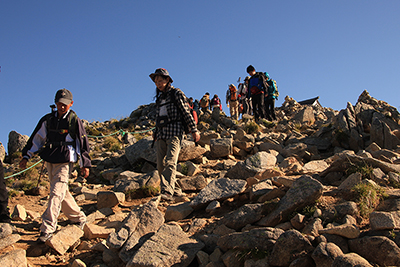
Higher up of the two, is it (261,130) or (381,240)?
(261,130)

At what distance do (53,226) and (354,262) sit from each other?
3.85m

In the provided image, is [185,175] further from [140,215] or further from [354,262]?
[354,262]

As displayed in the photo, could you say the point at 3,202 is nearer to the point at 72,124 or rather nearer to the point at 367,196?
the point at 72,124

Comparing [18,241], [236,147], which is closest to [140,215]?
[18,241]

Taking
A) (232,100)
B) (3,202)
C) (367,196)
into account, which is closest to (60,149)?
(3,202)

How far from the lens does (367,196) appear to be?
4105 mm

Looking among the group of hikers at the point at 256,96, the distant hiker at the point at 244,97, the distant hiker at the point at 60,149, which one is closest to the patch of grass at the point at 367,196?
the distant hiker at the point at 60,149

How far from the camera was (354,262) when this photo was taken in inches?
107

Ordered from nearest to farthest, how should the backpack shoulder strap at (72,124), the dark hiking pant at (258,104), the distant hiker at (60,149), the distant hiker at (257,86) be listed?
1. the distant hiker at (60,149)
2. the backpack shoulder strap at (72,124)
3. the distant hiker at (257,86)
4. the dark hiking pant at (258,104)

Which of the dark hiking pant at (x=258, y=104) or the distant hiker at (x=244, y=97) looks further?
the distant hiker at (x=244, y=97)

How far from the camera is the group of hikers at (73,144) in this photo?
14.9 feet

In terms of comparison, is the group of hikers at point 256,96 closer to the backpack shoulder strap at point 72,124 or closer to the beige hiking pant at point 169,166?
the beige hiking pant at point 169,166

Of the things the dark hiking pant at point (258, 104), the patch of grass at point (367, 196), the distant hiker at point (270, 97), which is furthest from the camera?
the distant hiker at point (270, 97)

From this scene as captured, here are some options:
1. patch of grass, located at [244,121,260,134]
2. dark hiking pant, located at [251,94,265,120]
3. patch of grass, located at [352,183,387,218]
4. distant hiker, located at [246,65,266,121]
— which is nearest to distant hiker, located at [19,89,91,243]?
patch of grass, located at [352,183,387,218]
